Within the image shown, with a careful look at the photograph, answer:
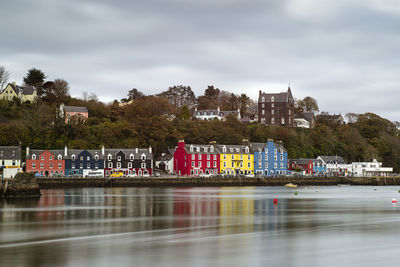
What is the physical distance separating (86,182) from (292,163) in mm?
43205

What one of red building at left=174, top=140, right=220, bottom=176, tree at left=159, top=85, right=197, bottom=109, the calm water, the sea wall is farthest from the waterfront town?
the calm water

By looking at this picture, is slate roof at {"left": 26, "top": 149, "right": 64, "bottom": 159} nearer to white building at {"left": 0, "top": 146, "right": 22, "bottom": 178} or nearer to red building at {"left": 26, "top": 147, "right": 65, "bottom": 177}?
red building at {"left": 26, "top": 147, "right": 65, "bottom": 177}

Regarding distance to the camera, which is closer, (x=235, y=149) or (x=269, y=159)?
(x=235, y=149)

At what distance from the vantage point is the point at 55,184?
69750mm

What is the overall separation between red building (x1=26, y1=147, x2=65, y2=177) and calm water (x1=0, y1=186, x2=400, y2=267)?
38365 millimetres

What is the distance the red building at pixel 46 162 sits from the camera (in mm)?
75250

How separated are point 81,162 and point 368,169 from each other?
56994mm

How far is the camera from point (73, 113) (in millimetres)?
92250

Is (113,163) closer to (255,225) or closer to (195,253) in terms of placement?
(255,225)

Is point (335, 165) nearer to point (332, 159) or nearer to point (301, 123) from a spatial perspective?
point (332, 159)

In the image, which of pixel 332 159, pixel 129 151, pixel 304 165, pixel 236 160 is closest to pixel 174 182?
pixel 129 151

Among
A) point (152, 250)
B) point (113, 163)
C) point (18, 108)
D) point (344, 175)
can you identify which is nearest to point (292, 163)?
point (344, 175)

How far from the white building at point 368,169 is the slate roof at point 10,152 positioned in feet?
205

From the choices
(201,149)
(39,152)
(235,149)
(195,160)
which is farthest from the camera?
(235,149)
